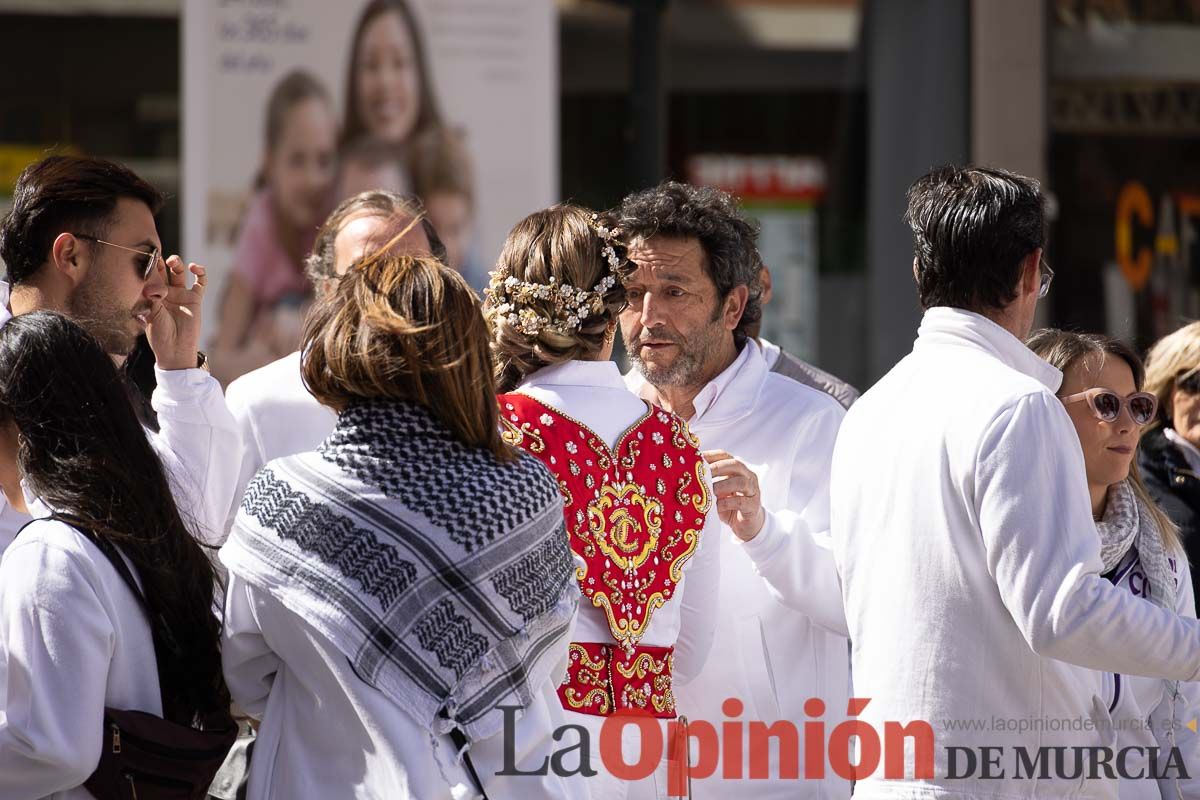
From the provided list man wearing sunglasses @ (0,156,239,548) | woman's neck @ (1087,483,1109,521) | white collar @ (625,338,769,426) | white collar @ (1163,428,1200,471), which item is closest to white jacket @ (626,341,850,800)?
white collar @ (625,338,769,426)

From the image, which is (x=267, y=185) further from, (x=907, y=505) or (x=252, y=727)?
(x=907, y=505)

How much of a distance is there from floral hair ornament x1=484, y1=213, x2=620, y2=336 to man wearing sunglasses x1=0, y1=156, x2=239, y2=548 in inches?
28.8

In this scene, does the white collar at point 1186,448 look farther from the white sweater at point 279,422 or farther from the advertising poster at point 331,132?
the advertising poster at point 331,132

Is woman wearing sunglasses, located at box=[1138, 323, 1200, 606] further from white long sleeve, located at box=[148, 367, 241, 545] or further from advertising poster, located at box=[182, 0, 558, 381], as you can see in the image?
advertising poster, located at box=[182, 0, 558, 381]

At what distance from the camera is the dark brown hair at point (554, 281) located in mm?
3008

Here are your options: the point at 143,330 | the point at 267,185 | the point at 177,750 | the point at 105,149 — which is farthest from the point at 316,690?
the point at 105,149

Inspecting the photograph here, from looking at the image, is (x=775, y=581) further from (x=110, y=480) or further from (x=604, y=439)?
(x=110, y=480)

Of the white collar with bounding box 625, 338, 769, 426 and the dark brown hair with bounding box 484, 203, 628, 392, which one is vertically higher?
the dark brown hair with bounding box 484, 203, 628, 392

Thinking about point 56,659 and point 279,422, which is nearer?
point 56,659

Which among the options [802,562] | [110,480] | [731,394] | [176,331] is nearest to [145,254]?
[176,331]

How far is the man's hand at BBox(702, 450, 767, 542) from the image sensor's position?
335cm

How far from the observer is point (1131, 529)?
3424mm

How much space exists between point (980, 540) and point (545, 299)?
93cm

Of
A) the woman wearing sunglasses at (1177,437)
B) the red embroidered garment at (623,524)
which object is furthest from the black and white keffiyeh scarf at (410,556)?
the woman wearing sunglasses at (1177,437)
